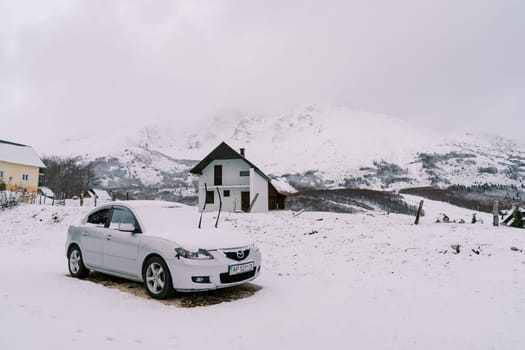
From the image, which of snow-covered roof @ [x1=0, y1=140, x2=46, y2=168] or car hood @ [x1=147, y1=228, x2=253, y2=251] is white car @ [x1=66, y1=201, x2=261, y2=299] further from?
snow-covered roof @ [x1=0, y1=140, x2=46, y2=168]

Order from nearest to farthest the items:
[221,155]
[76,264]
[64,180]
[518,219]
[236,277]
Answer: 1. [236,277]
2. [76,264]
3. [518,219]
4. [221,155]
5. [64,180]

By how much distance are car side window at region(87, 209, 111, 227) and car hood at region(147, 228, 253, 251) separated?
172cm

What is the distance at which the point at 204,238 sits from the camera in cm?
693

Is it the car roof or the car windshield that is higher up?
the car roof

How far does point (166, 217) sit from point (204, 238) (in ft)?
4.21

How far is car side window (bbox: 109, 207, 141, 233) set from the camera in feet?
24.7

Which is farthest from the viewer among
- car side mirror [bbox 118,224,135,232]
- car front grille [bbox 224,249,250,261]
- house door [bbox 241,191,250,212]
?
house door [bbox 241,191,250,212]

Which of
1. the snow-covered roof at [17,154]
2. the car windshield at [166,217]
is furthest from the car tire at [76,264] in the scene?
the snow-covered roof at [17,154]

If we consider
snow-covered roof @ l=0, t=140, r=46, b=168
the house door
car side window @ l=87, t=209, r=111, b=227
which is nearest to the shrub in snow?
the house door

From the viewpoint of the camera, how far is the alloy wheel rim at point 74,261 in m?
8.45

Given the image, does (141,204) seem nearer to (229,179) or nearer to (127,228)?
(127,228)

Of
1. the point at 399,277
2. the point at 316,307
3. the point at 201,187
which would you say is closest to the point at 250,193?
the point at 201,187

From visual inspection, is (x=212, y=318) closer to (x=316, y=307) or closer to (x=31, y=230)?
(x=316, y=307)

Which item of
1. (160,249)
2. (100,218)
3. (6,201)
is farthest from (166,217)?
(6,201)
